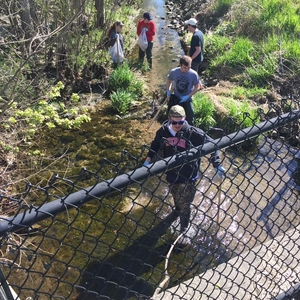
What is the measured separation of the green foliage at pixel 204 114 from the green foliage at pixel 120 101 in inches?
63.9

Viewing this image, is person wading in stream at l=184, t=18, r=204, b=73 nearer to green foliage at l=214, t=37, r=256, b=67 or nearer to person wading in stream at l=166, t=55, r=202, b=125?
green foliage at l=214, t=37, r=256, b=67

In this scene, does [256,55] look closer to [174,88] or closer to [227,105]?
[227,105]

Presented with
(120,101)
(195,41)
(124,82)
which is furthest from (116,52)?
(195,41)

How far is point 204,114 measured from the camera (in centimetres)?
788

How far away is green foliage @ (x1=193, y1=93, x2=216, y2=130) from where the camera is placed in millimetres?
7828

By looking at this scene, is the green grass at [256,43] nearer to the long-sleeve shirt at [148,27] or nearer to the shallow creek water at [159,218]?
the shallow creek water at [159,218]

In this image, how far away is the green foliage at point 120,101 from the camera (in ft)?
28.3

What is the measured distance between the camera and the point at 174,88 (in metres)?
6.77

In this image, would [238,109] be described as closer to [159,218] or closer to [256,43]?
[256,43]

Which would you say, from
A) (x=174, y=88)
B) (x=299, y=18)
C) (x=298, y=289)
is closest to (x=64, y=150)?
(x=174, y=88)

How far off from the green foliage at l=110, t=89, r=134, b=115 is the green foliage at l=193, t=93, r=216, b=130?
162 centimetres

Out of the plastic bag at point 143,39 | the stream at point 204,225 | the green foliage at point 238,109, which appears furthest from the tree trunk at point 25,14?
the green foliage at point 238,109

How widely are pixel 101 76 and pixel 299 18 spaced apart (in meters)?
5.58

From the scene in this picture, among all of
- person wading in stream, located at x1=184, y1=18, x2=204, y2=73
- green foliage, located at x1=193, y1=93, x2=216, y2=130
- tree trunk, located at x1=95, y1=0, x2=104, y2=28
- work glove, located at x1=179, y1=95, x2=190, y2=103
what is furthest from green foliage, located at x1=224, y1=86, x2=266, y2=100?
tree trunk, located at x1=95, y1=0, x2=104, y2=28
